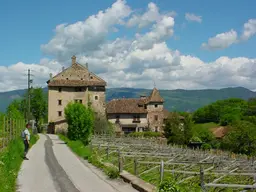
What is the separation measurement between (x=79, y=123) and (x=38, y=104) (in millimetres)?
66067

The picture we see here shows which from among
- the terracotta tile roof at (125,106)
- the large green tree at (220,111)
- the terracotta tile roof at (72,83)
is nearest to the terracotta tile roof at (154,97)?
the terracotta tile roof at (125,106)

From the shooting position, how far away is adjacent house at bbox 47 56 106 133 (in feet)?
236

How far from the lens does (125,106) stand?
251 feet

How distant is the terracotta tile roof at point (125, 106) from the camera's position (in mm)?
75438

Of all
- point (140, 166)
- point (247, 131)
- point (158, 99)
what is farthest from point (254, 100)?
point (140, 166)

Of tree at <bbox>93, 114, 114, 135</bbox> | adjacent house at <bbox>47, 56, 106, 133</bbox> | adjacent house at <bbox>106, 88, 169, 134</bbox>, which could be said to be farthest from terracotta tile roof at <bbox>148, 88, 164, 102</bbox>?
tree at <bbox>93, 114, 114, 135</bbox>

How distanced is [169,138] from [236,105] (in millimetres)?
96834

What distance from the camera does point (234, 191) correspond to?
43.8ft

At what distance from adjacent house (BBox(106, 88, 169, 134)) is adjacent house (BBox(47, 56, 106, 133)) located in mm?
4477

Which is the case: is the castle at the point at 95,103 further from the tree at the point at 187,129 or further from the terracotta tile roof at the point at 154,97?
the tree at the point at 187,129

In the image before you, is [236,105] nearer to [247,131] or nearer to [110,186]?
[247,131]

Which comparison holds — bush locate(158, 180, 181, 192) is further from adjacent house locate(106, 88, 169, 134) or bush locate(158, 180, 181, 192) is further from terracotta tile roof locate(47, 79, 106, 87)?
adjacent house locate(106, 88, 169, 134)

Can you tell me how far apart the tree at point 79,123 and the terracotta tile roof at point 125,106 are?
3478 centimetres

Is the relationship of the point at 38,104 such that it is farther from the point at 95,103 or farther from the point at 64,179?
the point at 64,179
